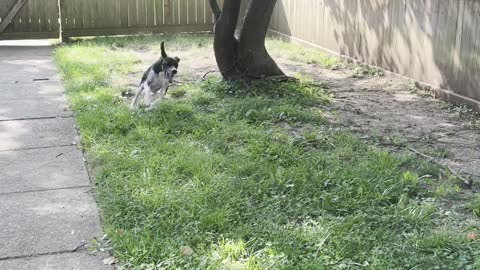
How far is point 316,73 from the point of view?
9859 mm

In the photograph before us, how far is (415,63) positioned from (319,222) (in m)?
5.25

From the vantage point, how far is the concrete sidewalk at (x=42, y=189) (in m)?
3.66

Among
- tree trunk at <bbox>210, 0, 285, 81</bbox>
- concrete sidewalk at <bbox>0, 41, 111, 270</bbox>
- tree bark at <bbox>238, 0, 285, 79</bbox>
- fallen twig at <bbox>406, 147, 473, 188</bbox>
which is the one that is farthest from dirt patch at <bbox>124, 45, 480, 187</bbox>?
concrete sidewalk at <bbox>0, 41, 111, 270</bbox>

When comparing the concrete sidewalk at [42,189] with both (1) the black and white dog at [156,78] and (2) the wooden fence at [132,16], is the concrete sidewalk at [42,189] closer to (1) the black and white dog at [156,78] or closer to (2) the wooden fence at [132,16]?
(1) the black and white dog at [156,78]

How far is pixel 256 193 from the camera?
4516mm

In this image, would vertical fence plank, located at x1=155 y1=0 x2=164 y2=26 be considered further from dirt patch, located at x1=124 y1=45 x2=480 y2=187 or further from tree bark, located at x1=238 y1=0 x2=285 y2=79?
tree bark, located at x1=238 y1=0 x2=285 y2=79

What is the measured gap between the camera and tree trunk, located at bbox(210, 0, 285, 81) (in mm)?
8320

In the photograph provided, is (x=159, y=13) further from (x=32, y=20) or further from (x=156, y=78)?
(x=156, y=78)

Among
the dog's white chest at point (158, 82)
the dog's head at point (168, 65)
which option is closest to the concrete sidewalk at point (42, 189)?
the dog's white chest at point (158, 82)

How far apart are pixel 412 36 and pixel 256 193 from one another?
16.7ft

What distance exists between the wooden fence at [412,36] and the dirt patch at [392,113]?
1.03ft

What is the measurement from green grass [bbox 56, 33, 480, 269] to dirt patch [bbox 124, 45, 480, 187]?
1.47 ft

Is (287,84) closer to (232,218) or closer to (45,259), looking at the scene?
(232,218)

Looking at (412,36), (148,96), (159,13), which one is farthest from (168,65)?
(159,13)
